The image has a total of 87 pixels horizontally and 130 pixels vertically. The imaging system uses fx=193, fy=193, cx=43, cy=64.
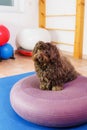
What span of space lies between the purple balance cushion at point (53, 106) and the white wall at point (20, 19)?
11.2ft

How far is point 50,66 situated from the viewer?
5.61 ft

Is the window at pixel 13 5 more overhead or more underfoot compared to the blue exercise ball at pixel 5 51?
more overhead

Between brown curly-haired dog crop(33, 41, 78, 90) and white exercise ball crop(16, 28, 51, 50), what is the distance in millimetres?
2454

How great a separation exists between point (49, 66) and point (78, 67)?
1871 millimetres

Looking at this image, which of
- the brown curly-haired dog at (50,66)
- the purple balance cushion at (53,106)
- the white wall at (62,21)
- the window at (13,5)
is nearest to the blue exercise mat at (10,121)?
the purple balance cushion at (53,106)

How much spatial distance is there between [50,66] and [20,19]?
3504 millimetres

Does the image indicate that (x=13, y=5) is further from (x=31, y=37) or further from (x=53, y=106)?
(x=53, y=106)

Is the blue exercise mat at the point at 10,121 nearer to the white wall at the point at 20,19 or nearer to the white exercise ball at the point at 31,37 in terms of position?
the white exercise ball at the point at 31,37

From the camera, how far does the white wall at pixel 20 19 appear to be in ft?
15.4

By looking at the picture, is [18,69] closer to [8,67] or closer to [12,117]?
[8,67]

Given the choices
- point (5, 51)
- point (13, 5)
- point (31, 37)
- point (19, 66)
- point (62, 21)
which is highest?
point (13, 5)

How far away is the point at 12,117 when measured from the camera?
5.38ft

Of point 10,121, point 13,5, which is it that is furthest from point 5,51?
point 10,121

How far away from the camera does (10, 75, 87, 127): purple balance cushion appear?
1412 millimetres
